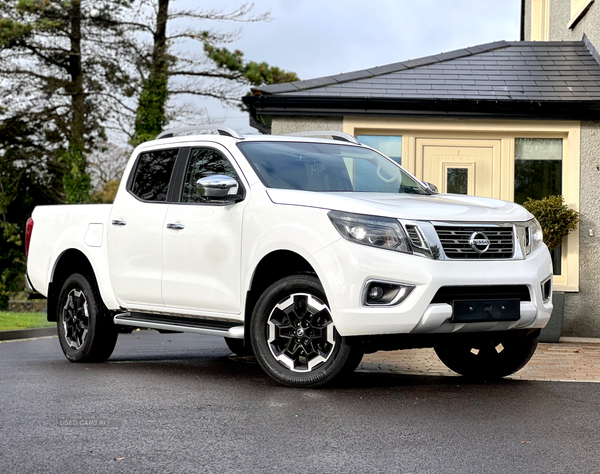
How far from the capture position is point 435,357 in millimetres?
9195

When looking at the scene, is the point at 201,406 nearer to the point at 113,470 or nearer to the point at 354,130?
the point at 113,470

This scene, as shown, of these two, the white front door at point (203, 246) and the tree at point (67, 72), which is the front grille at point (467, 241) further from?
the tree at point (67, 72)

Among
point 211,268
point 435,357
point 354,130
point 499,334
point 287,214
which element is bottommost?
point 435,357

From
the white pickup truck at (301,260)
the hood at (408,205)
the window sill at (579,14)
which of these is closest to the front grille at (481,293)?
the white pickup truck at (301,260)

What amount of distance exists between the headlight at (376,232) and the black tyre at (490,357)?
4.48 ft

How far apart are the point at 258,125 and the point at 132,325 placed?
6790mm

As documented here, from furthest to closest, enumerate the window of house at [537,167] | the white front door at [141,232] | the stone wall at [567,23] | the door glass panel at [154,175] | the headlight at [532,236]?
1. the stone wall at [567,23]
2. the window of house at [537,167]
3. the door glass panel at [154,175]
4. the white front door at [141,232]
5. the headlight at [532,236]

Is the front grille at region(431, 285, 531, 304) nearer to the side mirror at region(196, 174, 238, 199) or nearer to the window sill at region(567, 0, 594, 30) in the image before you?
the side mirror at region(196, 174, 238, 199)

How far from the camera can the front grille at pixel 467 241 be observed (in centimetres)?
617

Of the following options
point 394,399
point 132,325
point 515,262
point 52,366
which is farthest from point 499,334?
point 52,366

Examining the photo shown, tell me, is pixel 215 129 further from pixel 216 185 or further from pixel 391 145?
pixel 391 145

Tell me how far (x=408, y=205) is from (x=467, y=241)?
49 centimetres

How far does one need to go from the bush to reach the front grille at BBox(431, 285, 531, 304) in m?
5.72

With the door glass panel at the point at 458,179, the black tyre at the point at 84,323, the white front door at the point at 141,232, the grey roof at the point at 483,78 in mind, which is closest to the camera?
the white front door at the point at 141,232
